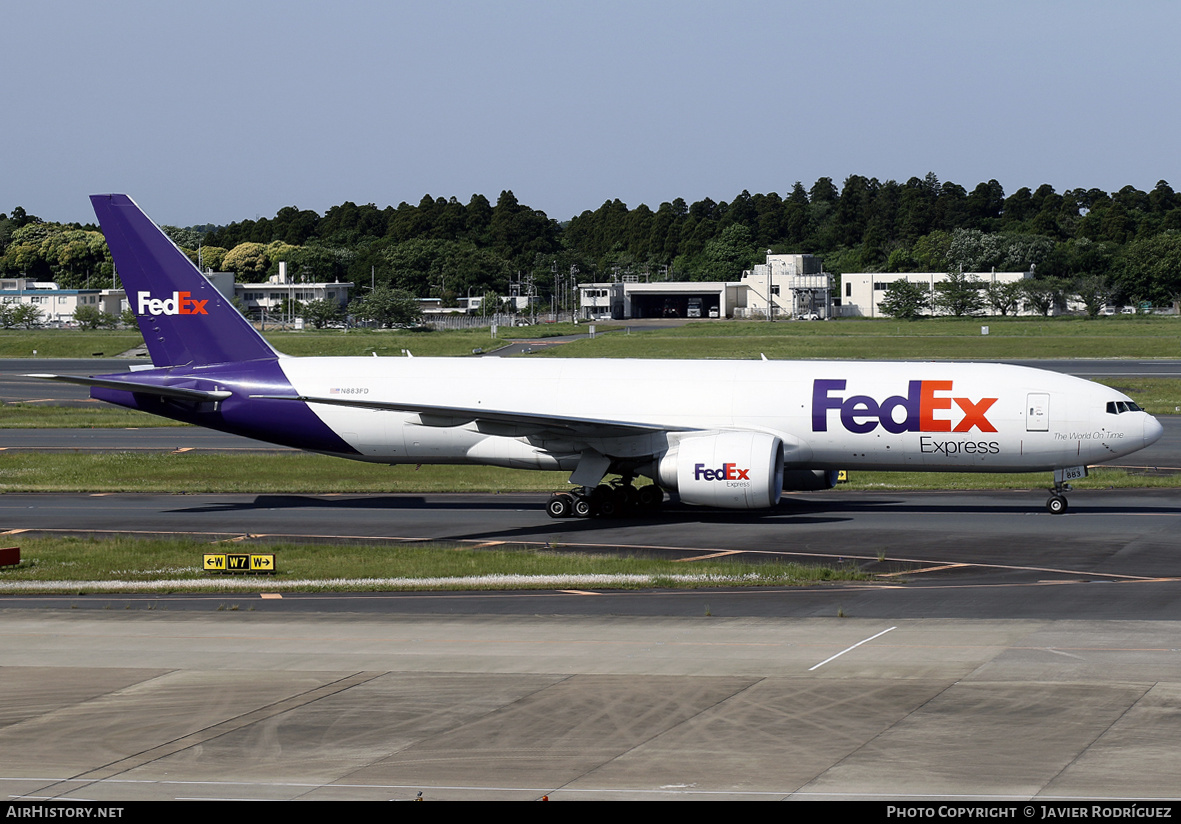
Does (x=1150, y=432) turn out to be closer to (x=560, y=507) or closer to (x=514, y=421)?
(x=560, y=507)

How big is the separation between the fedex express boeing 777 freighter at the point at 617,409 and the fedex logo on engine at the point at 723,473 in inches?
1.5

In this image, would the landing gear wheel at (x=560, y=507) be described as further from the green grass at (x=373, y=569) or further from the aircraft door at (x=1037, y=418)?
the aircraft door at (x=1037, y=418)

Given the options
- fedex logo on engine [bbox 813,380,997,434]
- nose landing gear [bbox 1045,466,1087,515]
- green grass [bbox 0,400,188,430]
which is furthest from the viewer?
green grass [bbox 0,400,188,430]

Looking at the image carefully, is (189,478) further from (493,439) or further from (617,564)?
(617,564)

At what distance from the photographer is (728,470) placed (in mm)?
34031

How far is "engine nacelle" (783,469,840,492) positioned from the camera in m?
37.6

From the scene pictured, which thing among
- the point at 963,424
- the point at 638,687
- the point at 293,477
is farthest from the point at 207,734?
the point at 293,477

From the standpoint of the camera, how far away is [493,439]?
37531 millimetres

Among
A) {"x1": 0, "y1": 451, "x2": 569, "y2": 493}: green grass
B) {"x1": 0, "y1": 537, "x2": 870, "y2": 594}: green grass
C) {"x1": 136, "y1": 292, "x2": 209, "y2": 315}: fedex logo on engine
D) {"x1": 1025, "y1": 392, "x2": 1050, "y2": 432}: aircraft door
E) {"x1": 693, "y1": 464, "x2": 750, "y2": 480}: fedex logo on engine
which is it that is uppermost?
{"x1": 136, "y1": 292, "x2": 209, "y2": 315}: fedex logo on engine

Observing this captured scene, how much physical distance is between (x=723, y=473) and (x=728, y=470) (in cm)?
16

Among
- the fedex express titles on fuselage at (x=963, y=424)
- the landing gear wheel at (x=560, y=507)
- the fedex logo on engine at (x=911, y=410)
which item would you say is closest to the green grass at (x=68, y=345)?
the landing gear wheel at (x=560, y=507)

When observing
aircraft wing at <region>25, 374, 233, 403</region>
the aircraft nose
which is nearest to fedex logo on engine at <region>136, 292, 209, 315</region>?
aircraft wing at <region>25, 374, 233, 403</region>

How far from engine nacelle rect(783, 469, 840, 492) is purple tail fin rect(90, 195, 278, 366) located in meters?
16.8

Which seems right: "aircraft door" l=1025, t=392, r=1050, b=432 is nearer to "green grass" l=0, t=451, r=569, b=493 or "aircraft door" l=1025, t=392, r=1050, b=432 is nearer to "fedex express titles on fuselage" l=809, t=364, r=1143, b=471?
"fedex express titles on fuselage" l=809, t=364, r=1143, b=471
